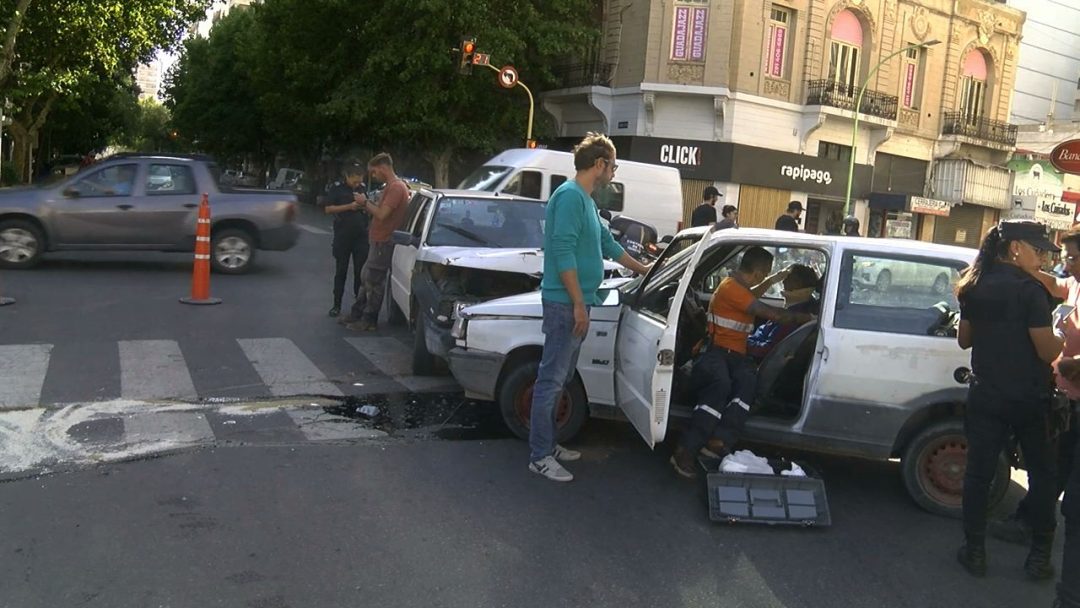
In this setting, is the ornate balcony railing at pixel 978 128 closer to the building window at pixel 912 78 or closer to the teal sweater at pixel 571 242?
the building window at pixel 912 78

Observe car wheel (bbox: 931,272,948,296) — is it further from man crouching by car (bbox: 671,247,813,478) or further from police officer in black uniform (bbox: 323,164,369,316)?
police officer in black uniform (bbox: 323,164,369,316)

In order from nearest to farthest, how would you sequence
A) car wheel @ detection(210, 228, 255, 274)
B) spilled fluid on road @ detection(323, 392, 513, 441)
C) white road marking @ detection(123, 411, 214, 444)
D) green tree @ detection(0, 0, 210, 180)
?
white road marking @ detection(123, 411, 214, 444) → spilled fluid on road @ detection(323, 392, 513, 441) → car wheel @ detection(210, 228, 255, 274) → green tree @ detection(0, 0, 210, 180)

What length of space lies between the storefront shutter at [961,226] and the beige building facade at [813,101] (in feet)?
0.40

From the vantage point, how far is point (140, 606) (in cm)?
359

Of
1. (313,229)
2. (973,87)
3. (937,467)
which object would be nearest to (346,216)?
(937,467)

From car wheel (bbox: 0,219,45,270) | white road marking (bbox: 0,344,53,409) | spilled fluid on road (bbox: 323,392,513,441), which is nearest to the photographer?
spilled fluid on road (bbox: 323,392,513,441)

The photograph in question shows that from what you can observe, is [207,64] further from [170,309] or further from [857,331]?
[857,331]

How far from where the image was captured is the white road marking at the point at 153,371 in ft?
22.7

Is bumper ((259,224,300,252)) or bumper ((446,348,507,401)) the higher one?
bumper ((259,224,300,252))

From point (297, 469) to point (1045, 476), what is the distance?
390cm

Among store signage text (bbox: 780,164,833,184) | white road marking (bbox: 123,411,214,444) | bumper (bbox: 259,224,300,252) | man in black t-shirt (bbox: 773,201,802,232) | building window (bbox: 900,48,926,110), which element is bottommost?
white road marking (bbox: 123,411,214,444)

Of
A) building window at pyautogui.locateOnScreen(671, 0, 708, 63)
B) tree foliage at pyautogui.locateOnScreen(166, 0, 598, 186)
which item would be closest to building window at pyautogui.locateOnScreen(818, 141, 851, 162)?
building window at pyautogui.locateOnScreen(671, 0, 708, 63)

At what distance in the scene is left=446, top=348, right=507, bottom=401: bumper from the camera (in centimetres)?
604

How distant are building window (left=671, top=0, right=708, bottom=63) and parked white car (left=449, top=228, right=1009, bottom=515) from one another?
24.2 metres
